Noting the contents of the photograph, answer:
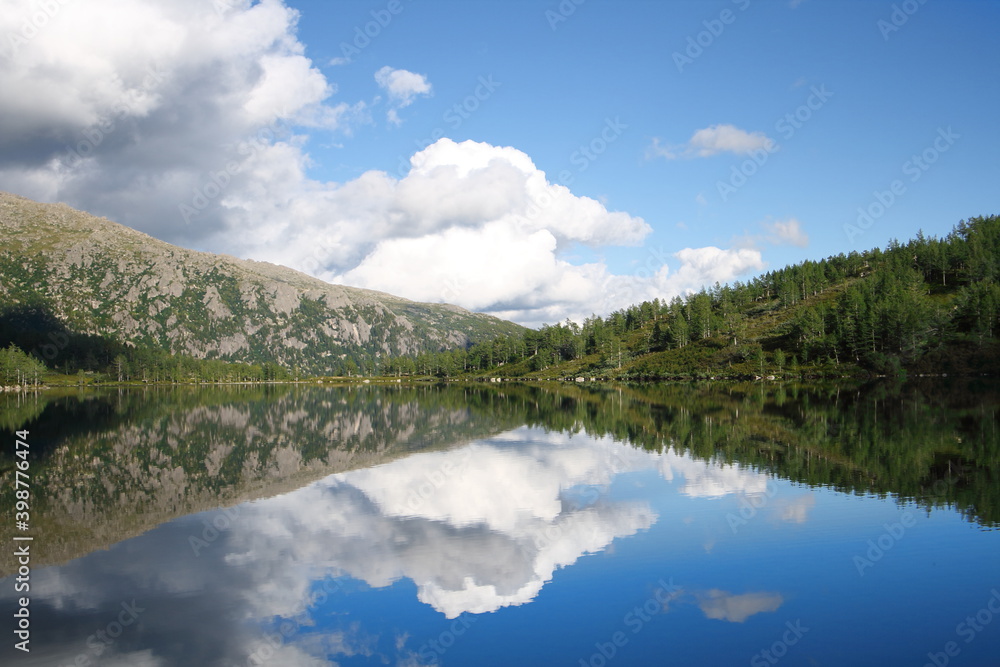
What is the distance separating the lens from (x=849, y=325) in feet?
424

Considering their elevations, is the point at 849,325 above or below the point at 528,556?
above

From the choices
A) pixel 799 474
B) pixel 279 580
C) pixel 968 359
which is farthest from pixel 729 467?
pixel 968 359

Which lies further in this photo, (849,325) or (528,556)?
(849,325)

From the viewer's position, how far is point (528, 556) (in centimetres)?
1800

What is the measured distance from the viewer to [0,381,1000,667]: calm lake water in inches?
496

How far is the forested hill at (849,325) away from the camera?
11419 cm

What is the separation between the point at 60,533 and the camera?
21.6 metres

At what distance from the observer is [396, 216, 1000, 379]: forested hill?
11419 centimetres

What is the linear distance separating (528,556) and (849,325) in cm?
13475

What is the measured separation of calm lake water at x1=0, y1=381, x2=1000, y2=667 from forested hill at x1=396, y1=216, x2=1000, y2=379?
300 feet

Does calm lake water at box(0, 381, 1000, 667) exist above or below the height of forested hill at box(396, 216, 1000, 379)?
below

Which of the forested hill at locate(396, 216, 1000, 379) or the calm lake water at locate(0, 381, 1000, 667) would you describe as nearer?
the calm lake water at locate(0, 381, 1000, 667)

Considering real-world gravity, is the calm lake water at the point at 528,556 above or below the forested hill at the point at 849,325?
below

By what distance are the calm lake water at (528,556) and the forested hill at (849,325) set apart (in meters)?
91.5
